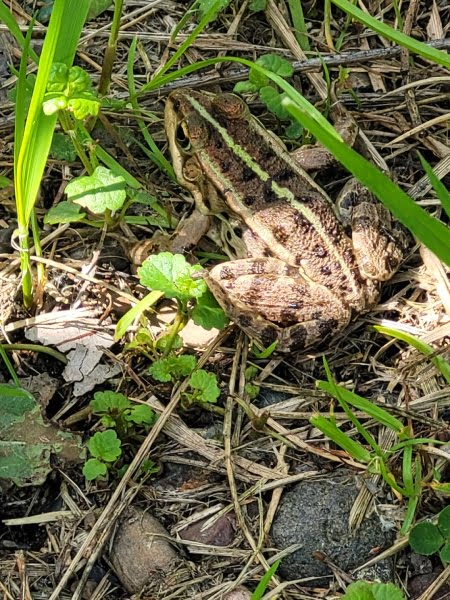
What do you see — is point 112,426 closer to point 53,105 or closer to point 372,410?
point 372,410

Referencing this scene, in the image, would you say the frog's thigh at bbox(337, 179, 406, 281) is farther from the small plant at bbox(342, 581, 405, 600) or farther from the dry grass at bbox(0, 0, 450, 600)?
the small plant at bbox(342, 581, 405, 600)

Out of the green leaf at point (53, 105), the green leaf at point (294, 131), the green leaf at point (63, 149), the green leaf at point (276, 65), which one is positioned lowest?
the green leaf at point (294, 131)

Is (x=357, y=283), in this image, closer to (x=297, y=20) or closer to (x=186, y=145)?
(x=186, y=145)

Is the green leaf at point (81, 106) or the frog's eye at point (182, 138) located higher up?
the green leaf at point (81, 106)

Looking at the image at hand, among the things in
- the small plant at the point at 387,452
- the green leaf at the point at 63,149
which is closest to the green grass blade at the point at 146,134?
the green leaf at the point at 63,149

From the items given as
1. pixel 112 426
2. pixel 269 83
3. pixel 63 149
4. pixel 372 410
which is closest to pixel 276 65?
→ pixel 269 83

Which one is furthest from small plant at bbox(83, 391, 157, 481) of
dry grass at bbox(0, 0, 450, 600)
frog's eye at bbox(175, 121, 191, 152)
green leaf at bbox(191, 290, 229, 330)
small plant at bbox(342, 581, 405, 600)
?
frog's eye at bbox(175, 121, 191, 152)

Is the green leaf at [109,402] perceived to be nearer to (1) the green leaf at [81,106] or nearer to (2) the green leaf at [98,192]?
(2) the green leaf at [98,192]
